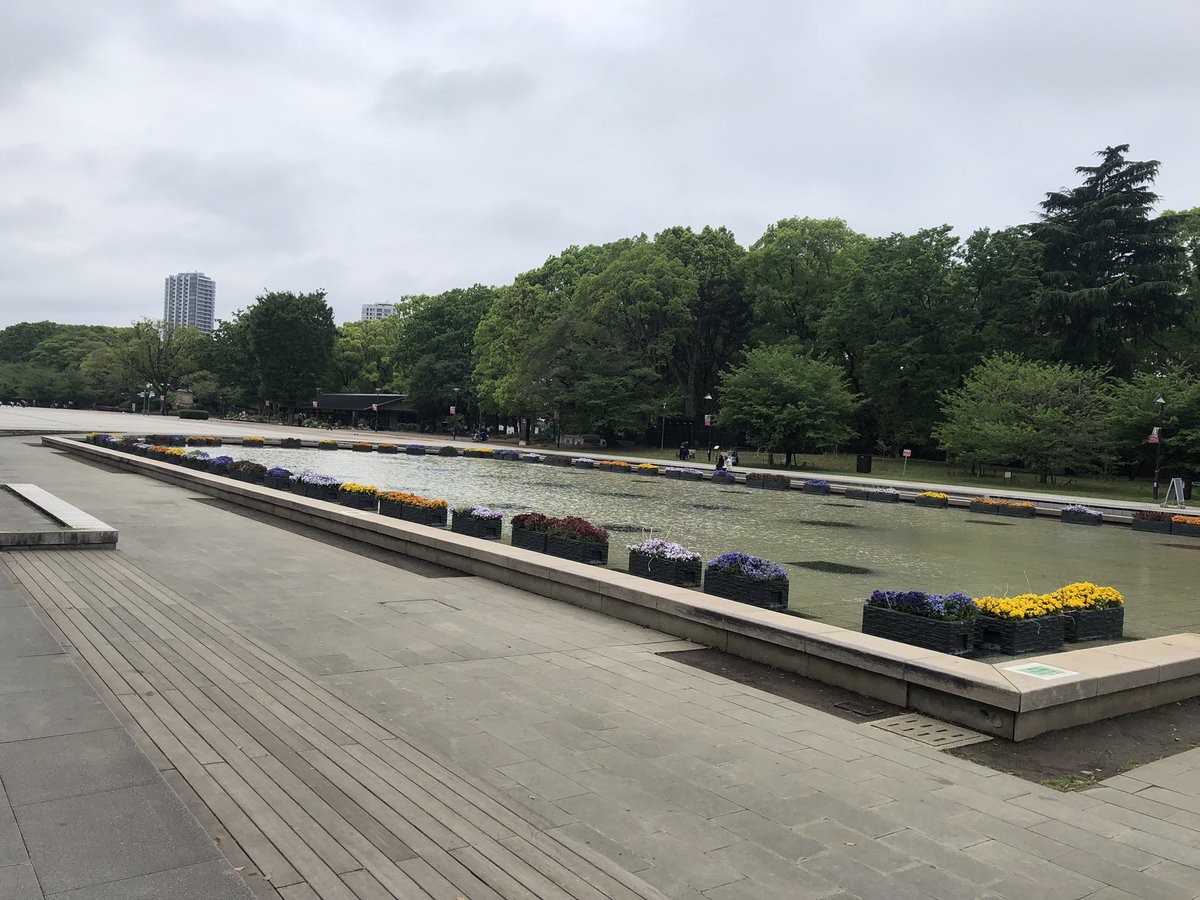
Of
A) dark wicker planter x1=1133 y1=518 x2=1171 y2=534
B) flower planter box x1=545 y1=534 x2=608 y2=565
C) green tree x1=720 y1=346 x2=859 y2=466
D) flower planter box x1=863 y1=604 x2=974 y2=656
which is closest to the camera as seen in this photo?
flower planter box x1=863 y1=604 x2=974 y2=656

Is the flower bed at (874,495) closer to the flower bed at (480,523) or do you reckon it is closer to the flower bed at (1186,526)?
the flower bed at (1186,526)

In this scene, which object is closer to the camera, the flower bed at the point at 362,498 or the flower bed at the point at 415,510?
the flower bed at the point at 415,510

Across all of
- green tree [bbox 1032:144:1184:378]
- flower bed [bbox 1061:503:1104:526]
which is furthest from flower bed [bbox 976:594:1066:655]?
green tree [bbox 1032:144:1184:378]

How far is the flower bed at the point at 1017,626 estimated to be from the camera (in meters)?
8.16

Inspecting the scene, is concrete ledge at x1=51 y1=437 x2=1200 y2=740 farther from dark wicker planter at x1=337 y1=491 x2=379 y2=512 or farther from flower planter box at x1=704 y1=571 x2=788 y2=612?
dark wicker planter at x1=337 y1=491 x2=379 y2=512

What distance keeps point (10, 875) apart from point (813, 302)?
203 feet

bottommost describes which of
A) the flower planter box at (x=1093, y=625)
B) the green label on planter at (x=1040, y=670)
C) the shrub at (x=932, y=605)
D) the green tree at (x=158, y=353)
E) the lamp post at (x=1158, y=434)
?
the flower planter box at (x=1093, y=625)

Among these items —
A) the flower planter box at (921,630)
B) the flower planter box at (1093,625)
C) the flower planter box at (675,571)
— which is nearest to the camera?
the flower planter box at (921,630)

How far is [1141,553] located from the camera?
62.8 feet

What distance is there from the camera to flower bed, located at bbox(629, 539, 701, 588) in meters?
10.2

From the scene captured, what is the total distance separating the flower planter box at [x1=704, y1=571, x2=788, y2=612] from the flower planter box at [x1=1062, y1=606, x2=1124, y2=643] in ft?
9.45

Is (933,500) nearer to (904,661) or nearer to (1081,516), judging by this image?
(1081,516)

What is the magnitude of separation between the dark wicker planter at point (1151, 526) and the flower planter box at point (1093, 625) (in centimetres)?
1771

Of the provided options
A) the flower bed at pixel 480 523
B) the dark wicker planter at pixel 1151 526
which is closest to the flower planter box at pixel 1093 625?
the flower bed at pixel 480 523
